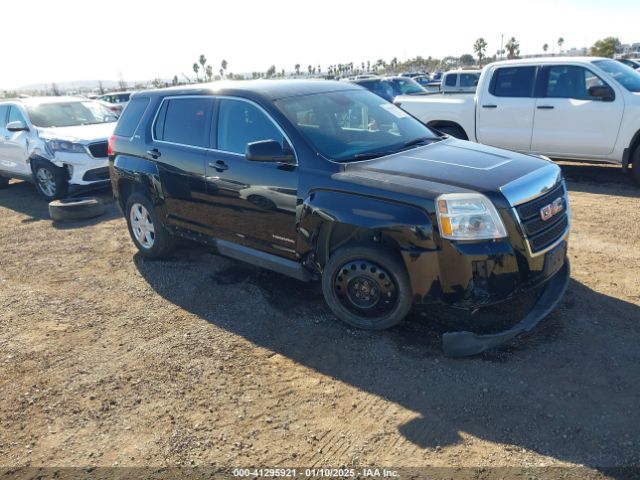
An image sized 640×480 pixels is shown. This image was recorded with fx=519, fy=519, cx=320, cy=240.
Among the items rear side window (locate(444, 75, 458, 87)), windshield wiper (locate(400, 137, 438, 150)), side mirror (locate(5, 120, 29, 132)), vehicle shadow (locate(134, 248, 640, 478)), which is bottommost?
vehicle shadow (locate(134, 248, 640, 478))

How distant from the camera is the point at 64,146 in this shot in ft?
28.2

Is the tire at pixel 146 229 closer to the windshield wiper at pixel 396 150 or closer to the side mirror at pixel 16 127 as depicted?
the windshield wiper at pixel 396 150

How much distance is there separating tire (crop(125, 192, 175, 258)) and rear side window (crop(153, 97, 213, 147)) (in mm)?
795

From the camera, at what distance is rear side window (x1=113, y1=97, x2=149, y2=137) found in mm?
5668

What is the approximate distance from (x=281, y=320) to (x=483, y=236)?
1.82 metres

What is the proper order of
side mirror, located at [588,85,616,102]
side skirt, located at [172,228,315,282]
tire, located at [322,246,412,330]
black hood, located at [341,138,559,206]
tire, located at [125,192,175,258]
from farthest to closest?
side mirror, located at [588,85,616,102] → tire, located at [125,192,175,258] → side skirt, located at [172,228,315,282] → tire, located at [322,246,412,330] → black hood, located at [341,138,559,206]

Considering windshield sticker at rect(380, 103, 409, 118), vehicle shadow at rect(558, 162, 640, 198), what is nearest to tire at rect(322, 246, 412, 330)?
windshield sticker at rect(380, 103, 409, 118)

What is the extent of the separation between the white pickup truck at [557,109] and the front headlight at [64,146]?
612cm

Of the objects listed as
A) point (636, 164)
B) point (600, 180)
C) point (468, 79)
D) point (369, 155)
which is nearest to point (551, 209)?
point (369, 155)

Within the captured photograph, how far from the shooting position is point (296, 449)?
2.90 meters

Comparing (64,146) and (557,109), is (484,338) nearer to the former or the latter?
(557,109)

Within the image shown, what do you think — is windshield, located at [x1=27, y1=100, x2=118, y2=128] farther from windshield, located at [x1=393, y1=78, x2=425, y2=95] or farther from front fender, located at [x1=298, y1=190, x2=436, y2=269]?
windshield, located at [x1=393, y1=78, x2=425, y2=95]

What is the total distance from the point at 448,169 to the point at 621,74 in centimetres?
593

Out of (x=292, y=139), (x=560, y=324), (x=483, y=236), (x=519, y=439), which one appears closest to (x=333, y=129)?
(x=292, y=139)
